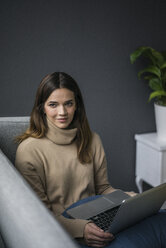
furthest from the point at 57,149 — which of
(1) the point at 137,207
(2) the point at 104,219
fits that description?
(1) the point at 137,207

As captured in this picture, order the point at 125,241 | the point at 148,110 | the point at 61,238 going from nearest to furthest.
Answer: the point at 61,238 < the point at 125,241 < the point at 148,110

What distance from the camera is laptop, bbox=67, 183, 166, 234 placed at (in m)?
1.02

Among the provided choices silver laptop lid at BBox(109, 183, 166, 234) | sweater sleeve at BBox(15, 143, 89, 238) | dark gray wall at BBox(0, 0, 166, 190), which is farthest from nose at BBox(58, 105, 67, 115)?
dark gray wall at BBox(0, 0, 166, 190)

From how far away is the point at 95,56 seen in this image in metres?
2.29

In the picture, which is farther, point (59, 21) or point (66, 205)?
point (59, 21)

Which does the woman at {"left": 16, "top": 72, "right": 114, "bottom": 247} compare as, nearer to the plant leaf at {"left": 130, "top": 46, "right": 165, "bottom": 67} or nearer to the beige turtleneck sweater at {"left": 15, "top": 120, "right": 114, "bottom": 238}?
the beige turtleneck sweater at {"left": 15, "top": 120, "right": 114, "bottom": 238}

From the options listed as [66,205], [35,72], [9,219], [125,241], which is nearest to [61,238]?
[9,219]

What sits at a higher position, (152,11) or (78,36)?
(152,11)

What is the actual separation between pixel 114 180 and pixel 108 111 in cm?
58

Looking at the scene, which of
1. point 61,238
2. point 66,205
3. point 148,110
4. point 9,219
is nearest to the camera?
point 61,238

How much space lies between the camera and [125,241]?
1.12 m

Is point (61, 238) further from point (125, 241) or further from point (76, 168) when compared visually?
point (76, 168)

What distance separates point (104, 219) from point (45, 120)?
1.71ft

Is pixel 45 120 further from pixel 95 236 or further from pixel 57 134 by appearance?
pixel 95 236
